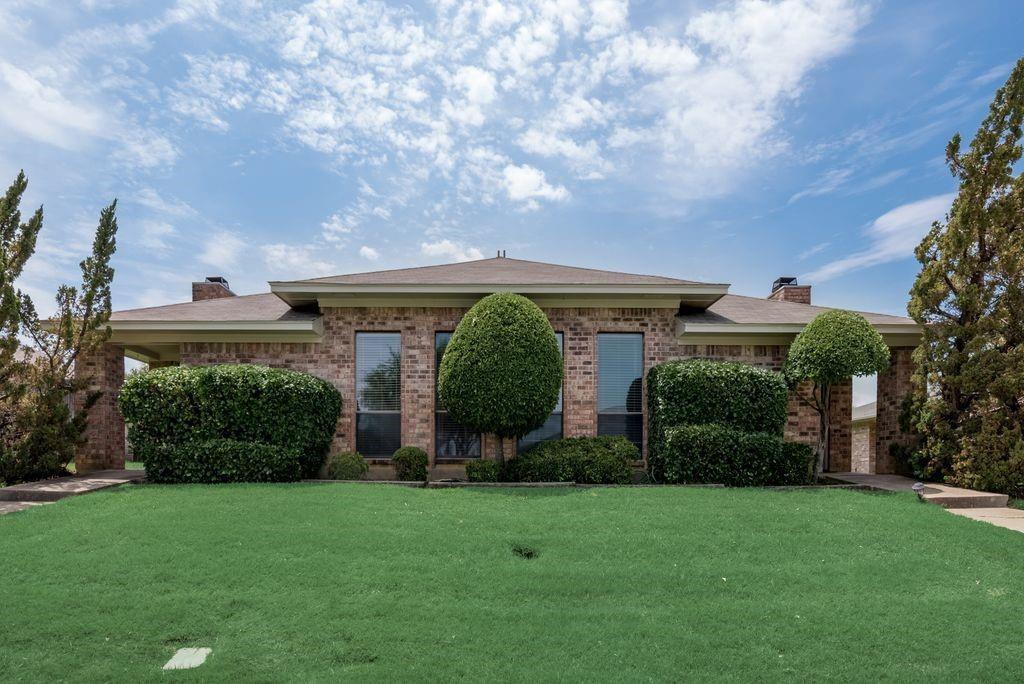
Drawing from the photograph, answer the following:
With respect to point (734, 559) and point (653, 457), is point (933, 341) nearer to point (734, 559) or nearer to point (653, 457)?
point (653, 457)

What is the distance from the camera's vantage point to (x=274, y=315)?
11.6m

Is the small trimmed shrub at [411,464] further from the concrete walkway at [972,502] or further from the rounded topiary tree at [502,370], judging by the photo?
→ the concrete walkway at [972,502]

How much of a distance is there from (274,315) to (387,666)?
365 inches

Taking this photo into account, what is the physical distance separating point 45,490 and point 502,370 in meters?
7.11

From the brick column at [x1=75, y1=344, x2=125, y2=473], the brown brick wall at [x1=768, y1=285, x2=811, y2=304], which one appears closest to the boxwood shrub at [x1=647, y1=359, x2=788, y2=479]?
the brown brick wall at [x1=768, y1=285, x2=811, y2=304]

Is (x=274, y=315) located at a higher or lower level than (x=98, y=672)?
higher

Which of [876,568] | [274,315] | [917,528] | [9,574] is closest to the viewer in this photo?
[9,574]

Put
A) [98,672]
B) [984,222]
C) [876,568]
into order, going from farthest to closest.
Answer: [984,222] → [876,568] → [98,672]

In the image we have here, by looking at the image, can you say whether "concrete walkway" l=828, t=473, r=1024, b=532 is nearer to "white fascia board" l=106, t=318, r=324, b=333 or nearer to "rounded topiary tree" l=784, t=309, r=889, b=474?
"rounded topiary tree" l=784, t=309, r=889, b=474

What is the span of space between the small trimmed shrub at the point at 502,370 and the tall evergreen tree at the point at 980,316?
6887 mm

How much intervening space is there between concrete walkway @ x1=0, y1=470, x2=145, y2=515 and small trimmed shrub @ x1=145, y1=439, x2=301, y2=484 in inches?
28.4

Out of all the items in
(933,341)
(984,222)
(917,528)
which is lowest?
(917,528)

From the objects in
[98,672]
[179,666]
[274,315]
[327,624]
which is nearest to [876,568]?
[327,624]

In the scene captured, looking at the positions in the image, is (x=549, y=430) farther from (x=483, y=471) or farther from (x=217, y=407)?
(x=217, y=407)
